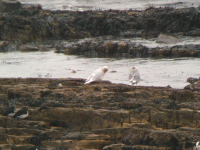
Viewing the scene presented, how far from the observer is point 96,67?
16750 millimetres

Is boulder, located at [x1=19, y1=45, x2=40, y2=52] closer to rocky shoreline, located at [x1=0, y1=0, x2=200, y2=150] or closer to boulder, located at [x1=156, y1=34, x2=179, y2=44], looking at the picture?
boulder, located at [x1=156, y1=34, x2=179, y2=44]

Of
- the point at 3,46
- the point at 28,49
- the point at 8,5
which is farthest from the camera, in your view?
the point at 8,5

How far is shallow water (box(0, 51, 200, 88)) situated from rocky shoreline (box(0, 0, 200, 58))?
1921mm

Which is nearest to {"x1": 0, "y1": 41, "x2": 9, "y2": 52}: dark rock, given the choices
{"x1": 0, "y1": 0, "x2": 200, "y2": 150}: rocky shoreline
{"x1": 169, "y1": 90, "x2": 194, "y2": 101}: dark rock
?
{"x1": 0, "y1": 0, "x2": 200, "y2": 150}: rocky shoreline

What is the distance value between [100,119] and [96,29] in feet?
75.9

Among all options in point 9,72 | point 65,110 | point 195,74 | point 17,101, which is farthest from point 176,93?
point 9,72

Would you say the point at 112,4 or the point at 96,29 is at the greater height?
the point at 112,4

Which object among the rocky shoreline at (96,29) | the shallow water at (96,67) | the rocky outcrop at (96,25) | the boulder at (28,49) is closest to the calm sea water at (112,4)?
the rocky shoreline at (96,29)

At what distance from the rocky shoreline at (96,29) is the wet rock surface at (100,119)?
11685 millimetres

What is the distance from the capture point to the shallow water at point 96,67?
13.9m

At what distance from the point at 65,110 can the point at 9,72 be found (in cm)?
893

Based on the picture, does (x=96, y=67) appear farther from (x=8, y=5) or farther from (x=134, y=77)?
(x=8, y=5)

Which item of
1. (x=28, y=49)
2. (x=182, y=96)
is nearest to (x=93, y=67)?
(x=28, y=49)

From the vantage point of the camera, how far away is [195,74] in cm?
1431
